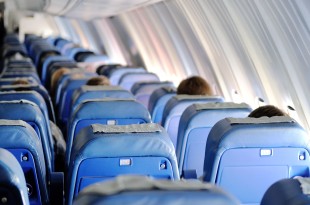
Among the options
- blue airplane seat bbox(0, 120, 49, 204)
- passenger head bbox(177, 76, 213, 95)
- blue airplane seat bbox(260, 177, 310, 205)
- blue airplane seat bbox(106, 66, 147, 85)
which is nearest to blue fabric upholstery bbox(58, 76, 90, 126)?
passenger head bbox(177, 76, 213, 95)

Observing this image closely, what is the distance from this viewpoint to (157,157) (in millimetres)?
3322

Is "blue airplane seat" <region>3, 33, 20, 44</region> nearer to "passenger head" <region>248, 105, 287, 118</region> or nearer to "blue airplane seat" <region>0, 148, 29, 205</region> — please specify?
"passenger head" <region>248, 105, 287, 118</region>

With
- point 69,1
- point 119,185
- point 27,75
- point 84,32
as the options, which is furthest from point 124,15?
point 119,185

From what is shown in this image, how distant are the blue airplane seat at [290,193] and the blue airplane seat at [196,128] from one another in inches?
83.6

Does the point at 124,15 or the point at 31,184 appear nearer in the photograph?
the point at 31,184

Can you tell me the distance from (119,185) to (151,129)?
1588 mm

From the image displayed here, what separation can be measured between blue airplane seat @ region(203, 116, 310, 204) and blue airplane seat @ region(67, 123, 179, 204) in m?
0.32

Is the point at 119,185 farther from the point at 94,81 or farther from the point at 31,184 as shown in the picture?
the point at 94,81

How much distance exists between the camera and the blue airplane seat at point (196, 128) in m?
4.54

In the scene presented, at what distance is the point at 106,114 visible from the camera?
506cm

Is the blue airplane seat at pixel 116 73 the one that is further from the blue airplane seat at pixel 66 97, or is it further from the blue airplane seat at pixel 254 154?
the blue airplane seat at pixel 254 154

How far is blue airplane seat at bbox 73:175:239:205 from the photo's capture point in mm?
1913

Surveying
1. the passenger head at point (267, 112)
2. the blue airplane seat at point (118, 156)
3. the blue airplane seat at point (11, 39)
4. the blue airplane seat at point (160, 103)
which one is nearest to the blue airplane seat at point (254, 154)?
the blue airplane seat at point (118, 156)

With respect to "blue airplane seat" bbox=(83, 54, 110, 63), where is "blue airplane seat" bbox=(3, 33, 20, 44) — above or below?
below
